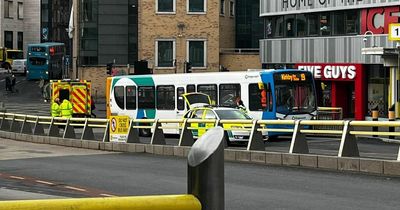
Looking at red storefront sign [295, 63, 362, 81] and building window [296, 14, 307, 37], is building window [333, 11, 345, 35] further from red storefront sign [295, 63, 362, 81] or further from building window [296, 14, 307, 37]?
building window [296, 14, 307, 37]

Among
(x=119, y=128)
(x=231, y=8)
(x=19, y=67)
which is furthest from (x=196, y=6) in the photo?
(x=119, y=128)

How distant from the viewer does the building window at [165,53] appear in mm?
67625

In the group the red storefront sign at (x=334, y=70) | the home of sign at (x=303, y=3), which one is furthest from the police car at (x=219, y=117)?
the home of sign at (x=303, y=3)

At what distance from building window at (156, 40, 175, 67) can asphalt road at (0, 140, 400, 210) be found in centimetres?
4584

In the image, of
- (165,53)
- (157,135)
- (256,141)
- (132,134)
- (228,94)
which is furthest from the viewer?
(165,53)

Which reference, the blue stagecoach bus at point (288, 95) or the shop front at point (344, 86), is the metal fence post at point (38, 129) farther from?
the shop front at point (344, 86)

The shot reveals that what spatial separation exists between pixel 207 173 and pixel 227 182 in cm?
1262

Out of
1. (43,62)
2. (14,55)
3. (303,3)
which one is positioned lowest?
(43,62)

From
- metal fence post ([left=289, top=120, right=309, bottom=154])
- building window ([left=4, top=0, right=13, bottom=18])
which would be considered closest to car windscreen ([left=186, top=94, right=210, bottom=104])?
metal fence post ([left=289, top=120, right=309, bottom=154])

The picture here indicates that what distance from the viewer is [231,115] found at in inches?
1070

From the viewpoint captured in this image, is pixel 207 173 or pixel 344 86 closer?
pixel 207 173

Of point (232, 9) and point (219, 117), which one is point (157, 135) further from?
point (232, 9)

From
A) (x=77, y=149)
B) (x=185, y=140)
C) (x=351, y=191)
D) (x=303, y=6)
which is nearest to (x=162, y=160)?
(x=185, y=140)

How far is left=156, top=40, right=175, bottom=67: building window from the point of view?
6762 centimetres
